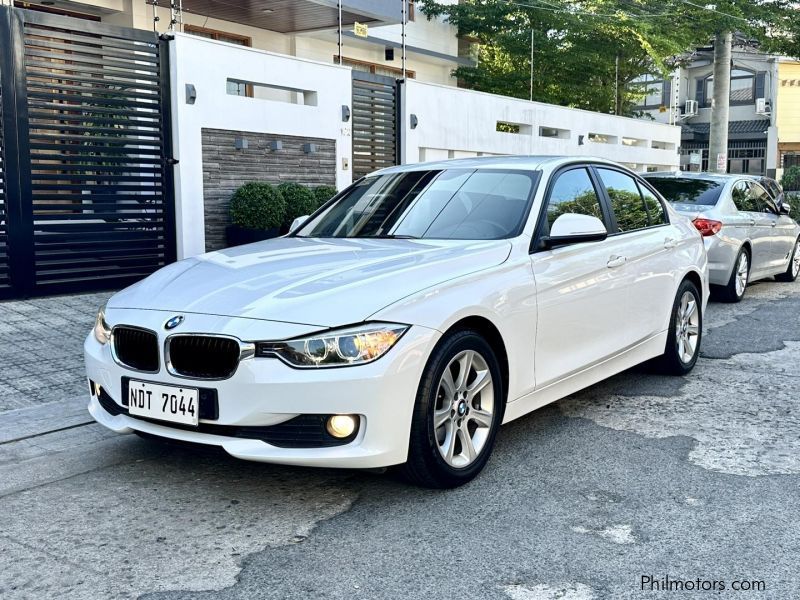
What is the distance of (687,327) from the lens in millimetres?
6473

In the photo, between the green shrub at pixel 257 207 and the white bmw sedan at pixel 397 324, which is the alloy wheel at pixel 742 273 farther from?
the green shrub at pixel 257 207

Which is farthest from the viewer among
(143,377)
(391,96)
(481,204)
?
(391,96)

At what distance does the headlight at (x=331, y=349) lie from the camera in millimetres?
3627

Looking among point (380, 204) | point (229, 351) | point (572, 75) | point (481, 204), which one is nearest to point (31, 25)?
point (380, 204)

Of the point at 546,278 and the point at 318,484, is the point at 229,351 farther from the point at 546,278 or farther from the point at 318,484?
the point at 546,278

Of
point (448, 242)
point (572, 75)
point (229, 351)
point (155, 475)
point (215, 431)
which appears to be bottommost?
point (155, 475)

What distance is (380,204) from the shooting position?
5.40 meters

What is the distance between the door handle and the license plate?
2.65m

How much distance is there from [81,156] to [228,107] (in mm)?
2413

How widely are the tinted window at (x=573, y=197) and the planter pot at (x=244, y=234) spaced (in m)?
6.05

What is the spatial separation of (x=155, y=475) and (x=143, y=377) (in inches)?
25.6

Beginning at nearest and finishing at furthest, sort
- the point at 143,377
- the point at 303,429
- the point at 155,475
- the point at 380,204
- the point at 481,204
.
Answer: the point at 303,429 < the point at 143,377 < the point at 155,475 < the point at 481,204 < the point at 380,204

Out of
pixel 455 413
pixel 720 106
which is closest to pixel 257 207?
pixel 455 413

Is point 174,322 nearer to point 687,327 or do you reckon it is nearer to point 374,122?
point 687,327
